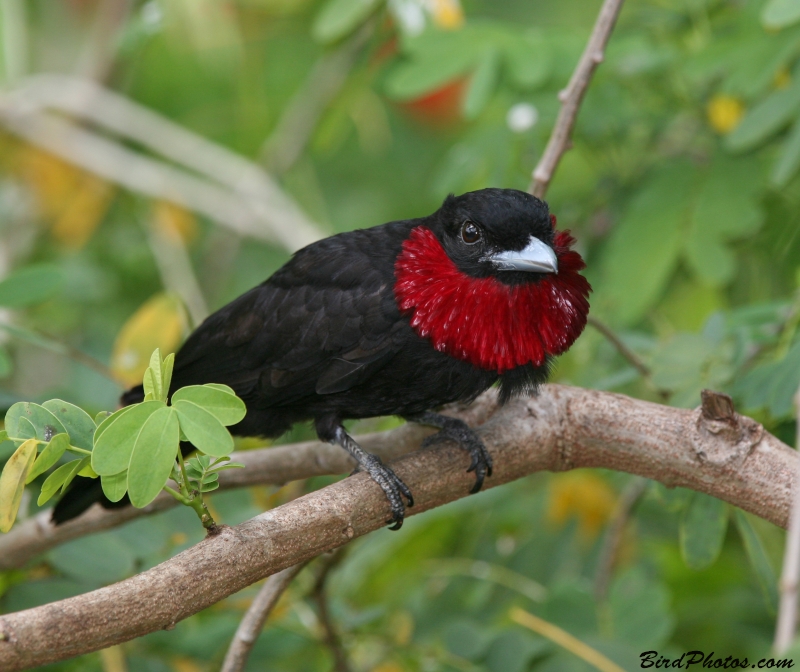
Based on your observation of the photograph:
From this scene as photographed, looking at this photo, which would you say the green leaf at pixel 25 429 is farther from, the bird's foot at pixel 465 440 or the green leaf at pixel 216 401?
the bird's foot at pixel 465 440

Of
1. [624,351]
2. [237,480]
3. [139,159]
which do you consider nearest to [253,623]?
[237,480]

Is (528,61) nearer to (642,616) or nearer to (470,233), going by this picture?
(470,233)

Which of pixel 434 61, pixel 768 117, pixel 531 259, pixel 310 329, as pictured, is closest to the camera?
pixel 531 259

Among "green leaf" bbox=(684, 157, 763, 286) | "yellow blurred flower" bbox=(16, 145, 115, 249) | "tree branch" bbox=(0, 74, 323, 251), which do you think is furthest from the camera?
"yellow blurred flower" bbox=(16, 145, 115, 249)

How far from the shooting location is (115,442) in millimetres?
1666

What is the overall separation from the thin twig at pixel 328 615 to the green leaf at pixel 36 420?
3.68 feet

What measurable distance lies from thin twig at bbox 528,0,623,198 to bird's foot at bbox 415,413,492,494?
2.30 ft

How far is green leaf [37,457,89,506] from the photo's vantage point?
68.6 inches

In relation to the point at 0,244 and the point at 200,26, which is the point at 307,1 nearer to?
the point at 200,26

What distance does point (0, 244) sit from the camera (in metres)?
4.87

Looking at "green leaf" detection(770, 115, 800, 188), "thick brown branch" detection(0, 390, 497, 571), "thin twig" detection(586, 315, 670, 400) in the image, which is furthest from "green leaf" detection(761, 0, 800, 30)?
"thick brown branch" detection(0, 390, 497, 571)

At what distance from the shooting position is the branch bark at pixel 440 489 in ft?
5.19

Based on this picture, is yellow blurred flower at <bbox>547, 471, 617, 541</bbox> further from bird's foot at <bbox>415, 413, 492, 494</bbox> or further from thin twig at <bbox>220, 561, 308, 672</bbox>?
thin twig at <bbox>220, 561, 308, 672</bbox>

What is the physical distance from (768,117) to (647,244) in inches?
23.1
